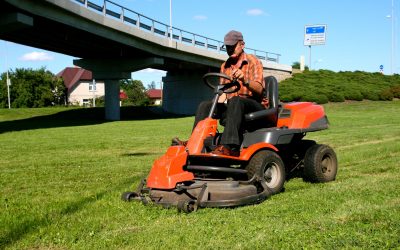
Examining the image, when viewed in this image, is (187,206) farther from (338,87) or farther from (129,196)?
(338,87)

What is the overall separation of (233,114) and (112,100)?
33.6 metres

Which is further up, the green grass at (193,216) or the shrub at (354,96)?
the shrub at (354,96)

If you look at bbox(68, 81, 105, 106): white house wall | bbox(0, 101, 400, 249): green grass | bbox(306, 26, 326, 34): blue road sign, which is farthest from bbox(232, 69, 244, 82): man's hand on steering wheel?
bbox(68, 81, 105, 106): white house wall

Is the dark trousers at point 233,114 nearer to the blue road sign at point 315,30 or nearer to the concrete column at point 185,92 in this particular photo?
the concrete column at point 185,92

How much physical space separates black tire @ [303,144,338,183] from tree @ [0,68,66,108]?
8159 centimetres

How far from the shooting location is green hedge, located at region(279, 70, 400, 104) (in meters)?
39.7

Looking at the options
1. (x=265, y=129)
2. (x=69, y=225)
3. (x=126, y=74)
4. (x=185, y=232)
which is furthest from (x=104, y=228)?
(x=126, y=74)

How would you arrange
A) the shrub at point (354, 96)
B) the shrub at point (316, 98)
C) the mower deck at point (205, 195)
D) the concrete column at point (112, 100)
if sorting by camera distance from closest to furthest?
the mower deck at point (205, 195), the concrete column at point (112, 100), the shrub at point (316, 98), the shrub at point (354, 96)

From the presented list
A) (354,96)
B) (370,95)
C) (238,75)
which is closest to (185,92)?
(354,96)

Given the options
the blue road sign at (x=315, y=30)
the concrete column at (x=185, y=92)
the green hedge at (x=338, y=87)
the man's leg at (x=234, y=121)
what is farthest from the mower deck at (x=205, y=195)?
the blue road sign at (x=315, y=30)

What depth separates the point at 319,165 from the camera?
253 inches

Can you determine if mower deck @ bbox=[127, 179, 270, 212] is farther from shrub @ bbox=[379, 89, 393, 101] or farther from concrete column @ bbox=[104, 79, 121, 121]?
shrub @ bbox=[379, 89, 393, 101]

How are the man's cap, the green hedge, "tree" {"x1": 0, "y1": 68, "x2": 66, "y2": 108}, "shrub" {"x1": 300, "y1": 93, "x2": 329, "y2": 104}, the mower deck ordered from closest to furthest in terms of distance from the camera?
the mower deck < the man's cap < "shrub" {"x1": 300, "y1": 93, "x2": 329, "y2": 104} < the green hedge < "tree" {"x1": 0, "y1": 68, "x2": 66, "y2": 108}

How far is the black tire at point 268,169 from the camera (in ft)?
17.9
